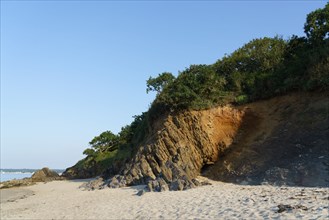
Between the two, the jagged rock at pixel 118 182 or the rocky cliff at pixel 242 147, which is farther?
the jagged rock at pixel 118 182

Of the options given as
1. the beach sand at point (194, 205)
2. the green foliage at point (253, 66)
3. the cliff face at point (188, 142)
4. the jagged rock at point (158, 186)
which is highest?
the green foliage at point (253, 66)

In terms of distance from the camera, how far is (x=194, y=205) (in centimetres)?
1223

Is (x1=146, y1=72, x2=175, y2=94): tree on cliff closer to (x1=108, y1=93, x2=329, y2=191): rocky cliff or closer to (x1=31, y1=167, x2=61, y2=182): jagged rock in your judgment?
(x1=108, y1=93, x2=329, y2=191): rocky cliff

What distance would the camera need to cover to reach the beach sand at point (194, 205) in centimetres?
964

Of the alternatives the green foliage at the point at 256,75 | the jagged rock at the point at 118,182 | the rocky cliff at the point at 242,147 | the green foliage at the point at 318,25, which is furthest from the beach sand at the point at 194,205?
the green foliage at the point at 318,25

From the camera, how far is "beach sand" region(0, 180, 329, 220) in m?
9.64

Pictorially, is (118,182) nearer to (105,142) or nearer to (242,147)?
(242,147)

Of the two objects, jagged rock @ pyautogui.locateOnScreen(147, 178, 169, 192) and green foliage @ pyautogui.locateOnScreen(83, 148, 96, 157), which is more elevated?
green foliage @ pyautogui.locateOnScreen(83, 148, 96, 157)

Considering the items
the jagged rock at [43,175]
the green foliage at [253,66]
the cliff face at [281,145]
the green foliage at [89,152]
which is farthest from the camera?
the jagged rock at [43,175]

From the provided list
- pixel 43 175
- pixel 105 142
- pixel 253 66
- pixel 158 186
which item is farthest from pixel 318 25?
pixel 43 175

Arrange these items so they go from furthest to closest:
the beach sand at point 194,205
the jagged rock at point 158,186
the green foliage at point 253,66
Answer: the green foliage at point 253,66, the jagged rock at point 158,186, the beach sand at point 194,205

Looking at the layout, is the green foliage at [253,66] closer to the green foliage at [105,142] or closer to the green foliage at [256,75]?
the green foliage at [256,75]

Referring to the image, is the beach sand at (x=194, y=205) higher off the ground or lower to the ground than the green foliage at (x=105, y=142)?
lower

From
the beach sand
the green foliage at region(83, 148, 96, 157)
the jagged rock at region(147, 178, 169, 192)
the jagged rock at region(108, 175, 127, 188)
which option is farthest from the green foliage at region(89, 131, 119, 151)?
the jagged rock at region(147, 178, 169, 192)
